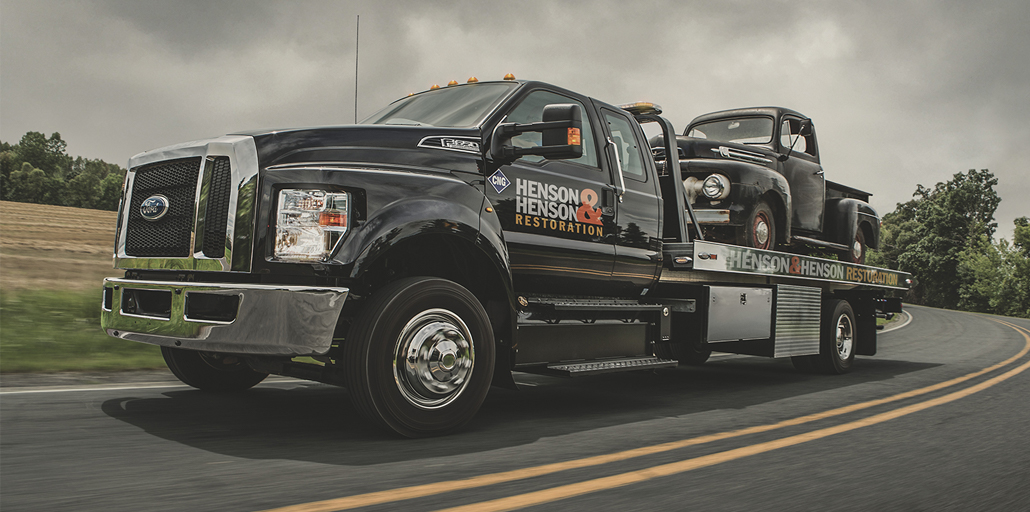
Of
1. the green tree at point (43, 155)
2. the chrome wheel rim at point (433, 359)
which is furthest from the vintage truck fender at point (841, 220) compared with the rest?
the green tree at point (43, 155)

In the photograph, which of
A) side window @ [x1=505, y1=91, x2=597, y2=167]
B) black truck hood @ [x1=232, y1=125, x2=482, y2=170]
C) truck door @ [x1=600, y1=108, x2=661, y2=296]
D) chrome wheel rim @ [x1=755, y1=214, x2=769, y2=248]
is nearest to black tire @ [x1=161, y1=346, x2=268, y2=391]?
black truck hood @ [x1=232, y1=125, x2=482, y2=170]

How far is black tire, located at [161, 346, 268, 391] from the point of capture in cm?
565

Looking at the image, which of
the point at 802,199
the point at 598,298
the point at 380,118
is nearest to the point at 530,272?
the point at 598,298

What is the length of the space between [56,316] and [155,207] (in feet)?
17.2

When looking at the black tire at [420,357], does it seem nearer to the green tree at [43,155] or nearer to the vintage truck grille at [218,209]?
the vintage truck grille at [218,209]

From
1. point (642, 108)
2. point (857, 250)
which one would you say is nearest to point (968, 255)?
point (857, 250)

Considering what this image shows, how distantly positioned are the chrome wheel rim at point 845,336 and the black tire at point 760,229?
1.63m

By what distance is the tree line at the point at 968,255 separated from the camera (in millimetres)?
79938

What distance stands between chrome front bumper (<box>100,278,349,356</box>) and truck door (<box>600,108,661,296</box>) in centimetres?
276

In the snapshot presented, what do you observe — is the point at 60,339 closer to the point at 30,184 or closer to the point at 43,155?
the point at 30,184

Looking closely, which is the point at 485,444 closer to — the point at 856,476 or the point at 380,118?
the point at 856,476

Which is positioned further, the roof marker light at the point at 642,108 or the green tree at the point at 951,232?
the green tree at the point at 951,232

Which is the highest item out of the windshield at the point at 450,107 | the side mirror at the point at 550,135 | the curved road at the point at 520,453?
the windshield at the point at 450,107

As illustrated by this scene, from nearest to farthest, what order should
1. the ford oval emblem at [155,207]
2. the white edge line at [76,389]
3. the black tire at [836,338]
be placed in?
the ford oval emblem at [155,207] → the white edge line at [76,389] → the black tire at [836,338]
